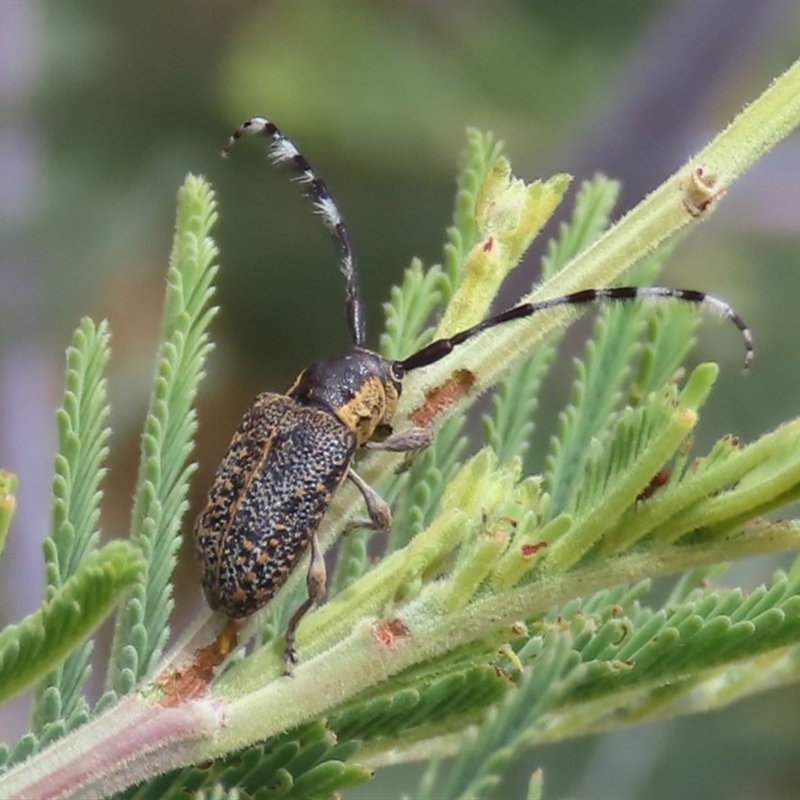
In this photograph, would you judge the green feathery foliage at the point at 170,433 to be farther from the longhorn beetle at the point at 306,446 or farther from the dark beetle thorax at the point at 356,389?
the dark beetle thorax at the point at 356,389

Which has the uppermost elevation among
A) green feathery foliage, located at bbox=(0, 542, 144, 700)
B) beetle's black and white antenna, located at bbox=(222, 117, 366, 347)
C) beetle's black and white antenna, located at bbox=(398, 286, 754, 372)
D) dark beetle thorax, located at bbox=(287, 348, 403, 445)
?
beetle's black and white antenna, located at bbox=(222, 117, 366, 347)

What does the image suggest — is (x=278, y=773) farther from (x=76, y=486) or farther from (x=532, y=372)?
(x=532, y=372)

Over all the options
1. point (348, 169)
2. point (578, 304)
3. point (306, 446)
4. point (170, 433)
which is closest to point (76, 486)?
point (170, 433)

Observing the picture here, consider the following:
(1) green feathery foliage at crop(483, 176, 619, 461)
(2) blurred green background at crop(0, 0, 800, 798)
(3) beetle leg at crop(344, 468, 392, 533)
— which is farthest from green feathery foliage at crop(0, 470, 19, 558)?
(2) blurred green background at crop(0, 0, 800, 798)

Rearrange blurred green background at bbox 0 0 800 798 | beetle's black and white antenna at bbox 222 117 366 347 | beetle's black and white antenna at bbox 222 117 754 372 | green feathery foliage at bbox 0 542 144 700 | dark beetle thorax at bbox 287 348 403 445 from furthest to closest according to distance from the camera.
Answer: blurred green background at bbox 0 0 800 798
beetle's black and white antenna at bbox 222 117 366 347
dark beetle thorax at bbox 287 348 403 445
beetle's black and white antenna at bbox 222 117 754 372
green feathery foliage at bbox 0 542 144 700

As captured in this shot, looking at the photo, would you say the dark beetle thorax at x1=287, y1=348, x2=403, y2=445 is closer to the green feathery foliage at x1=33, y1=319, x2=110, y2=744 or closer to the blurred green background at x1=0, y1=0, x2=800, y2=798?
the green feathery foliage at x1=33, y1=319, x2=110, y2=744

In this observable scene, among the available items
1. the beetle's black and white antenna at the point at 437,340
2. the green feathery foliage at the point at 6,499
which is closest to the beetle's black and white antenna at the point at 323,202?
the beetle's black and white antenna at the point at 437,340

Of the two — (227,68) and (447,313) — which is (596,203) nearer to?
(447,313)
